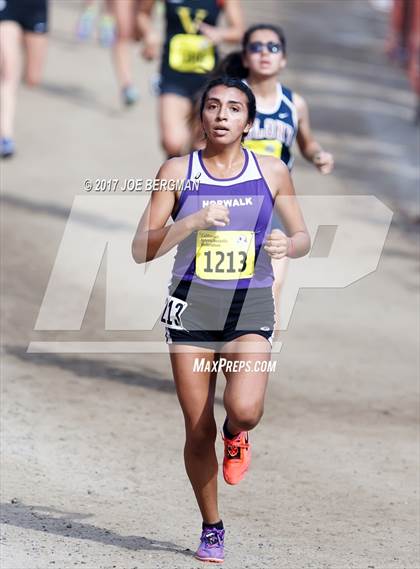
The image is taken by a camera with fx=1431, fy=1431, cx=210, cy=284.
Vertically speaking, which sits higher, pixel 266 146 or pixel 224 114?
pixel 224 114

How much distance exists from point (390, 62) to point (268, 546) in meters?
17.2

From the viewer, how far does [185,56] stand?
1059cm

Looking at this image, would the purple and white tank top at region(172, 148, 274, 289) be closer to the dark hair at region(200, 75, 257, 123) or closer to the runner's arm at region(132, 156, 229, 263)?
the runner's arm at region(132, 156, 229, 263)

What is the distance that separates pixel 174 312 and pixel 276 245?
0.54m

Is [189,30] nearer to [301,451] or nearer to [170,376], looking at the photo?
[170,376]

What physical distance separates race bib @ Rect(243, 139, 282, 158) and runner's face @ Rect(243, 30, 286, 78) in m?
0.38

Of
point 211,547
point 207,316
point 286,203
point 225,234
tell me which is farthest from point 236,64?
point 211,547

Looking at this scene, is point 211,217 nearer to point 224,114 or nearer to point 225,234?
point 225,234

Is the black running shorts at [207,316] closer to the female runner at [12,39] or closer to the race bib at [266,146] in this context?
the race bib at [266,146]

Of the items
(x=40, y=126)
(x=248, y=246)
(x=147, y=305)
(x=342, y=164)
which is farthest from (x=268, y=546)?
(x=40, y=126)

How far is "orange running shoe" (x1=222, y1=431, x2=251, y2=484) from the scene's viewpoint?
19.4 ft

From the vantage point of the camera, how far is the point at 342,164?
50.6ft

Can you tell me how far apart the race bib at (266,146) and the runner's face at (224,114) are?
82.0 inches

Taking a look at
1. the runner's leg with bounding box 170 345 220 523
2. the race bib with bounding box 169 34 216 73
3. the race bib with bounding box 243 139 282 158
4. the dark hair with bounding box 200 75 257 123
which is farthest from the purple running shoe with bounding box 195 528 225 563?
the race bib with bounding box 169 34 216 73
